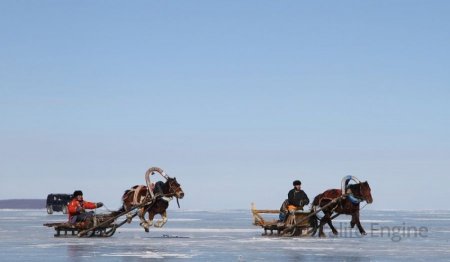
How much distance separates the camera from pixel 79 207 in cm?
2850

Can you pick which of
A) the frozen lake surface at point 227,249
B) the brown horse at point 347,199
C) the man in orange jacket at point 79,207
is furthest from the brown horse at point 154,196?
the brown horse at point 347,199

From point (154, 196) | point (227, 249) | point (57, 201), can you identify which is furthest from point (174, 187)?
point (57, 201)

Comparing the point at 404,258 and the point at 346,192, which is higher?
the point at 346,192

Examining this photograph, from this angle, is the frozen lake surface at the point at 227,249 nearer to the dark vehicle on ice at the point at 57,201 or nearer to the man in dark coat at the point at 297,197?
the man in dark coat at the point at 297,197

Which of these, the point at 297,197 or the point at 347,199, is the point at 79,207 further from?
the point at 347,199

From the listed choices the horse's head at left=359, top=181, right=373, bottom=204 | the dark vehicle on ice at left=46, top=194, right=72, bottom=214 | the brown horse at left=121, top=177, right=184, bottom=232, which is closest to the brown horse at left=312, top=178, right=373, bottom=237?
the horse's head at left=359, top=181, right=373, bottom=204

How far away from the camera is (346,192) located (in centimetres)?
2858

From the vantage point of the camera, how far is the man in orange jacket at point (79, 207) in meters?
28.4

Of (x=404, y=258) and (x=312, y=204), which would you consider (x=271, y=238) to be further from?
(x=404, y=258)

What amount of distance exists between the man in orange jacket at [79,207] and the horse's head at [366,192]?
8.35 meters

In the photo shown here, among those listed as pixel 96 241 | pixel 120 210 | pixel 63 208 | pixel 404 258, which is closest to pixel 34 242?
pixel 96 241

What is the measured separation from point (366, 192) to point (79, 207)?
9.20m

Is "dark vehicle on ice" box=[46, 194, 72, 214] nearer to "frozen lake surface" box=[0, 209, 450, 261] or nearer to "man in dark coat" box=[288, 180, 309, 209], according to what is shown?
"frozen lake surface" box=[0, 209, 450, 261]

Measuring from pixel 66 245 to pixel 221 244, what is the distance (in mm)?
Result: 4253
